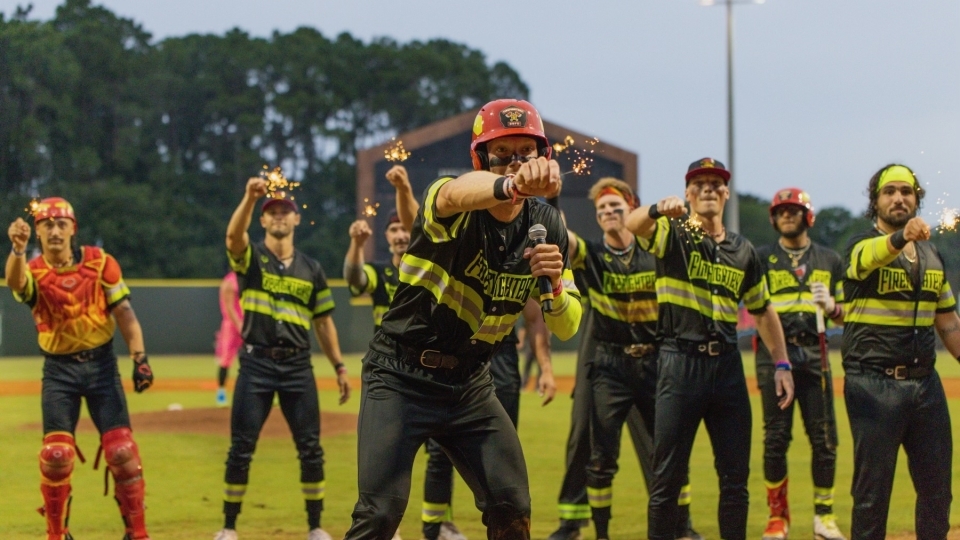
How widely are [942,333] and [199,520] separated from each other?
579 cm

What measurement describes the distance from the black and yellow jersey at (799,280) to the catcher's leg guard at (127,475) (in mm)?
4822

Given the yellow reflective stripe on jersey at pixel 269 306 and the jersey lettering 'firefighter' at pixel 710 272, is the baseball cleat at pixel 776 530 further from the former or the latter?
the yellow reflective stripe on jersey at pixel 269 306

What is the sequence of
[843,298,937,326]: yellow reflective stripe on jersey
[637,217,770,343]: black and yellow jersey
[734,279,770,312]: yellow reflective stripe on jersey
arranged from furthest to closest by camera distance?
[734,279,770,312]: yellow reflective stripe on jersey
[637,217,770,343]: black and yellow jersey
[843,298,937,326]: yellow reflective stripe on jersey

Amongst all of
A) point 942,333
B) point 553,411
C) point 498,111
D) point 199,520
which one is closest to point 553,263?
point 498,111

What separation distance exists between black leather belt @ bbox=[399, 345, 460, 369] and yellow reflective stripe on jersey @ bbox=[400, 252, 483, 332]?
185 mm

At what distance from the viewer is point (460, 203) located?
4.49m

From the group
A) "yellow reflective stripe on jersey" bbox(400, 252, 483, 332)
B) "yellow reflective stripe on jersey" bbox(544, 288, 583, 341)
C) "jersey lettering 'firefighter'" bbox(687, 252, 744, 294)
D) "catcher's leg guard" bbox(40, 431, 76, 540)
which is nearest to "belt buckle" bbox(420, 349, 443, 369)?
"yellow reflective stripe on jersey" bbox(400, 252, 483, 332)

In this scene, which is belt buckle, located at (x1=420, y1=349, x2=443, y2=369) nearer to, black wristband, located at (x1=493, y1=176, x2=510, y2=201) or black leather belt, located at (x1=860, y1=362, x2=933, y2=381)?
black wristband, located at (x1=493, y1=176, x2=510, y2=201)

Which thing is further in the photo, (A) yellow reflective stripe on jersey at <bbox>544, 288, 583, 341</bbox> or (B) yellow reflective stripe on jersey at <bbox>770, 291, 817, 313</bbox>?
(B) yellow reflective stripe on jersey at <bbox>770, 291, 817, 313</bbox>

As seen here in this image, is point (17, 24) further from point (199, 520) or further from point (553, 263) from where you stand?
point (553, 263)

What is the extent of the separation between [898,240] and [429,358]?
2806mm

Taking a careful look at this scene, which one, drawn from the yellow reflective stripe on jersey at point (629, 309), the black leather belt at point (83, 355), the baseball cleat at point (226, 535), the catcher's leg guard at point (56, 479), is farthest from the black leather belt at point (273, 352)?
the yellow reflective stripe on jersey at point (629, 309)

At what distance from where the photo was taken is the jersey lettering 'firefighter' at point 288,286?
860cm

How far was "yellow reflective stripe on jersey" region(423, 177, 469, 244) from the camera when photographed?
4727 millimetres
